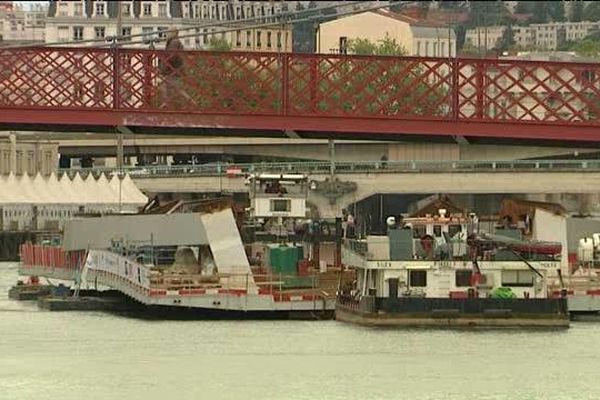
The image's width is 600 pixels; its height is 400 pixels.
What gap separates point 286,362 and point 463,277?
1188 centimetres

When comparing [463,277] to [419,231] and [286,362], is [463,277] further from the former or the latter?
[286,362]

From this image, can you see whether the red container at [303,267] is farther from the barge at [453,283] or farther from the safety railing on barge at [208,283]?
the barge at [453,283]

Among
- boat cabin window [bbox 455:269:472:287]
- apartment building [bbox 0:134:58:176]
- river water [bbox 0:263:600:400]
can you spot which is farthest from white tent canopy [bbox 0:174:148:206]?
boat cabin window [bbox 455:269:472:287]

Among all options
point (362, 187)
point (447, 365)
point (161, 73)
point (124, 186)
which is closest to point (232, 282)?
point (161, 73)

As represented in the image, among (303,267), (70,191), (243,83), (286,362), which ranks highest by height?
(243,83)

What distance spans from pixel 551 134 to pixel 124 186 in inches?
2065

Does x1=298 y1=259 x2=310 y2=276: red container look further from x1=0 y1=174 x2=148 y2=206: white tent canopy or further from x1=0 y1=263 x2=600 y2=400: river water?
x1=0 y1=174 x2=148 y2=206: white tent canopy

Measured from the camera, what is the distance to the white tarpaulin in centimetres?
10681

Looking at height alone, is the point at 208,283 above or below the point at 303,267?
below

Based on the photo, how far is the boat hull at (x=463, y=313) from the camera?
98.9m

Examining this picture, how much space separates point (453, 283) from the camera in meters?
100

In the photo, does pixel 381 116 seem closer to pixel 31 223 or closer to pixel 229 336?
pixel 229 336

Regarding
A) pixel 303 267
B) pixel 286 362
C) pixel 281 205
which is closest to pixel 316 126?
pixel 286 362

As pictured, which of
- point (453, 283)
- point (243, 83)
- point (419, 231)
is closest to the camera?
point (453, 283)
